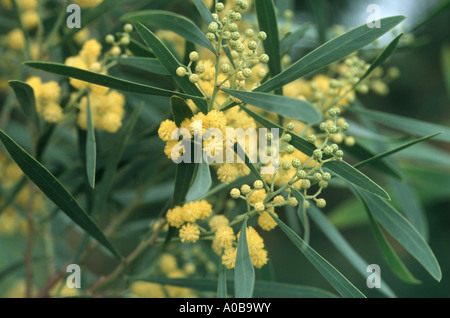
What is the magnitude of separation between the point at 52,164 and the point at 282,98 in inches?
30.9

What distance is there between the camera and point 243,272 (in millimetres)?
628

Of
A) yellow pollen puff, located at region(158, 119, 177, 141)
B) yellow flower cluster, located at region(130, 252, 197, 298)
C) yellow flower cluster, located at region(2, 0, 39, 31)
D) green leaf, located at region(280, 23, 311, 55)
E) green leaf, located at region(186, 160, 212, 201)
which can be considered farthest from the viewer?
yellow flower cluster, located at region(2, 0, 39, 31)

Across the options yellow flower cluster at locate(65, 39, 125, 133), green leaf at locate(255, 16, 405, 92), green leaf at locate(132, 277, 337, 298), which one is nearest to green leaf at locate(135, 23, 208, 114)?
green leaf at locate(255, 16, 405, 92)

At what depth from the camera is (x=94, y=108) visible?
88 cm

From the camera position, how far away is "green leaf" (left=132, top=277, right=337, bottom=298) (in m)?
0.79

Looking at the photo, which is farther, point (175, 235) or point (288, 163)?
point (175, 235)

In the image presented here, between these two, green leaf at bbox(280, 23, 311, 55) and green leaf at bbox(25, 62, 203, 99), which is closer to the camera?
green leaf at bbox(25, 62, 203, 99)

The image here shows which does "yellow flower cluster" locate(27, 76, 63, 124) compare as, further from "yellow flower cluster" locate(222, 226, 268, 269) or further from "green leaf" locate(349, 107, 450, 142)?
"green leaf" locate(349, 107, 450, 142)

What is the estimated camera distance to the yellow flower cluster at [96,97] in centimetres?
85

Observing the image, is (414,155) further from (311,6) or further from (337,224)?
(311,6)

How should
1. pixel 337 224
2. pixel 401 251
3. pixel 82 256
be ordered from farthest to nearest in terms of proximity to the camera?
pixel 401 251 → pixel 337 224 → pixel 82 256

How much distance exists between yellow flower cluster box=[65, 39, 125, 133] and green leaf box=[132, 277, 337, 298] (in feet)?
0.99

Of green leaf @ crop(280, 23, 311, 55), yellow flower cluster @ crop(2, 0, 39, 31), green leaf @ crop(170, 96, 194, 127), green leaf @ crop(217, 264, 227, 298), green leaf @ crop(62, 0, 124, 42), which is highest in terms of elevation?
yellow flower cluster @ crop(2, 0, 39, 31)
